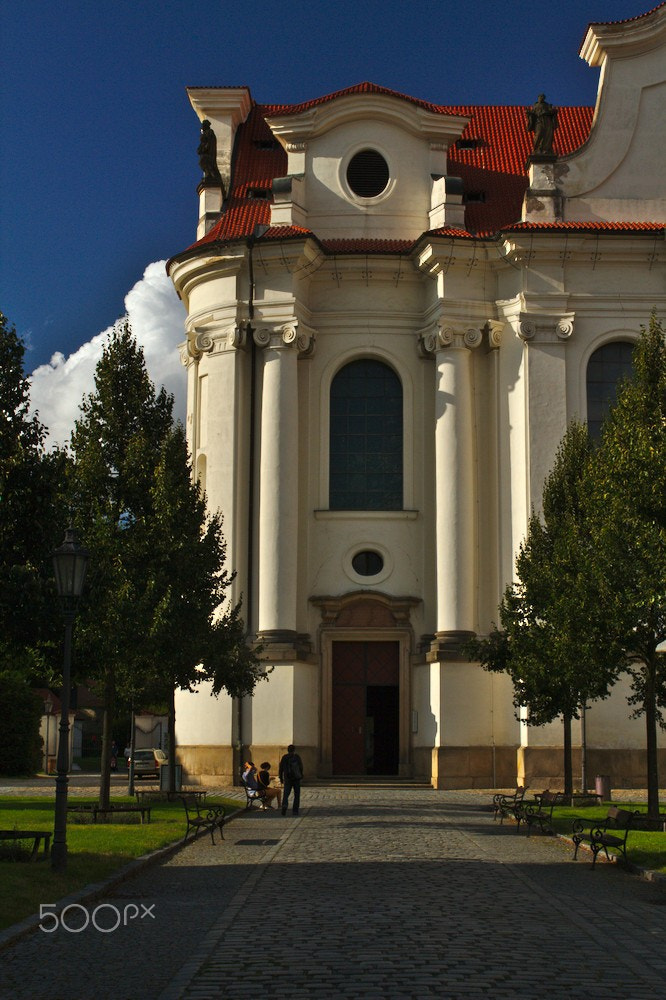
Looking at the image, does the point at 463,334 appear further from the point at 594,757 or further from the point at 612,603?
the point at 612,603

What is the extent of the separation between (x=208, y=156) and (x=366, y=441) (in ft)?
34.4

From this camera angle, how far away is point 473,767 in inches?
1444

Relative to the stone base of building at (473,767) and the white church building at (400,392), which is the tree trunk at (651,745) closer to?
the white church building at (400,392)

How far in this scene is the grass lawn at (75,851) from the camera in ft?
42.8

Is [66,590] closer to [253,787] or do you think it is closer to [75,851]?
[75,851]

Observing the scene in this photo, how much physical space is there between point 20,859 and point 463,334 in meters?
26.0

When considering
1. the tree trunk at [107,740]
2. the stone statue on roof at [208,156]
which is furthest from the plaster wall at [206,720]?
the stone statue on roof at [208,156]

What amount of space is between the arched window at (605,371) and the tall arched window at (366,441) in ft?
18.6

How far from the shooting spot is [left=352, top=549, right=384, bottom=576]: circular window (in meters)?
39.8

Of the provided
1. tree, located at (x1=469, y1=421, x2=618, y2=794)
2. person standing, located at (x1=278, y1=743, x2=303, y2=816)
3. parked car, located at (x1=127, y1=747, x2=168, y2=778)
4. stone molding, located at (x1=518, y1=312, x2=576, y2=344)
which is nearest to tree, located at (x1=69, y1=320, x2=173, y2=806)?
person standing, located at (x1=278, y1=743, x2=303, y2=816)

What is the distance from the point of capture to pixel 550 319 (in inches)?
1531

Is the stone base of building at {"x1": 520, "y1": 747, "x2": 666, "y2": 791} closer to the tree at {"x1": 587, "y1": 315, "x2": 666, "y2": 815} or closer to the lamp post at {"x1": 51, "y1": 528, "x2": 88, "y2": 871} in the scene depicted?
the tree at {"x1": 587, "y1": 315, "x2": 666, "y2": 815}

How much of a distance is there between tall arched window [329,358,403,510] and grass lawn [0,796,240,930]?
13.5 m
